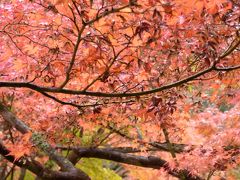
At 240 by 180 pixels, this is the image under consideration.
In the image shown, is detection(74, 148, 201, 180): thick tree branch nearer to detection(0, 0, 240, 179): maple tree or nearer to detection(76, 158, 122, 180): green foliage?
detection(0, 0, 240, 179): maple tree

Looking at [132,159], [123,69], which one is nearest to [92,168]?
[132,159]

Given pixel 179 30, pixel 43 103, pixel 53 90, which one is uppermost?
pixel 43 103

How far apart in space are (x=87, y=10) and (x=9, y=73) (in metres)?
2.84

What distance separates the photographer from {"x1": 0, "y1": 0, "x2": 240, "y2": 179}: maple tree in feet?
8.38

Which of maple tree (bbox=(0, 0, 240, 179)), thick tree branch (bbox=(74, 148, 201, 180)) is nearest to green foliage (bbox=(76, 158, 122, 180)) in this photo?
maple tree (bbox=(0, 0, 240, 179))

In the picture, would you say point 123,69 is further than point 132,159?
No

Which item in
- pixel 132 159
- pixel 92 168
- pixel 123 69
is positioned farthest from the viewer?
pixel 92 168

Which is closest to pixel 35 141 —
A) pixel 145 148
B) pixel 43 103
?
pixel 43 103

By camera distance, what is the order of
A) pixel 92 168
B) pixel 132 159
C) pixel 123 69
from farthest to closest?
pixel 92 168 < pixel 132 159 < pixel 123 69

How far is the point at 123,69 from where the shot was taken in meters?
3.08

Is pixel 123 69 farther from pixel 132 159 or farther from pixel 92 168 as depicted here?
pixel 92 168

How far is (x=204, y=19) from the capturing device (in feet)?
8.75

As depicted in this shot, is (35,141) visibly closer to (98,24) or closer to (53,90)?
(53,90)

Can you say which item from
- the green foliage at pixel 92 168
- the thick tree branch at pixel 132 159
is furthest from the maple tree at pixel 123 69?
the green foliage at pixel 92 168
